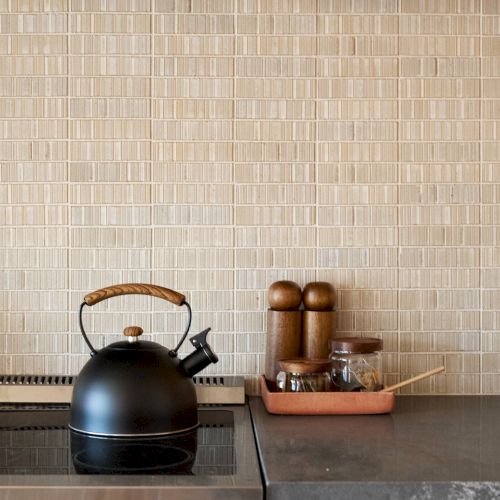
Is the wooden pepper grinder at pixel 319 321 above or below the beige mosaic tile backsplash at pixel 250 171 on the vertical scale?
below

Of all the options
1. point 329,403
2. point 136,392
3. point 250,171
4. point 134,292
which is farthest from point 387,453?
point 250,171

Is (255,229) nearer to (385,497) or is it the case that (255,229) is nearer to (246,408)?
(246,408)

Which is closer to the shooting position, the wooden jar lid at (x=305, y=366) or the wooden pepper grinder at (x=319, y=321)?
the wooden jar lid at (x=305, y=366)

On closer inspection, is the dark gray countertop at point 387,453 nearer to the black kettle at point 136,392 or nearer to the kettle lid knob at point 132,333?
the black kettle at point 136,392

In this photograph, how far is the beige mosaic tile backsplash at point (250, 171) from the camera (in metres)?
1.47

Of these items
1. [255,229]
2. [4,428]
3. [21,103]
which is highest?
[21,103]

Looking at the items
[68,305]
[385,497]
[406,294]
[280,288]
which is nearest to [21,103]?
[68,305]

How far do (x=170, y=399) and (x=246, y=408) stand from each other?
245 mm

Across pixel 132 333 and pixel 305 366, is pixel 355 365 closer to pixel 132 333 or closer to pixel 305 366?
pixel 305 366

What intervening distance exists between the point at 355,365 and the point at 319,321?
112 mm

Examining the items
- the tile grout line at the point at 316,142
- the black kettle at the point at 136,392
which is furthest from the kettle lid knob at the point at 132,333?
the tile grout line at the point at 316,142

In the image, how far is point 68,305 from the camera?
1.47m

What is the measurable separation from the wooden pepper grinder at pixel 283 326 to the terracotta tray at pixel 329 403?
12 centimetres

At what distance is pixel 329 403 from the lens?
4.20 ft
